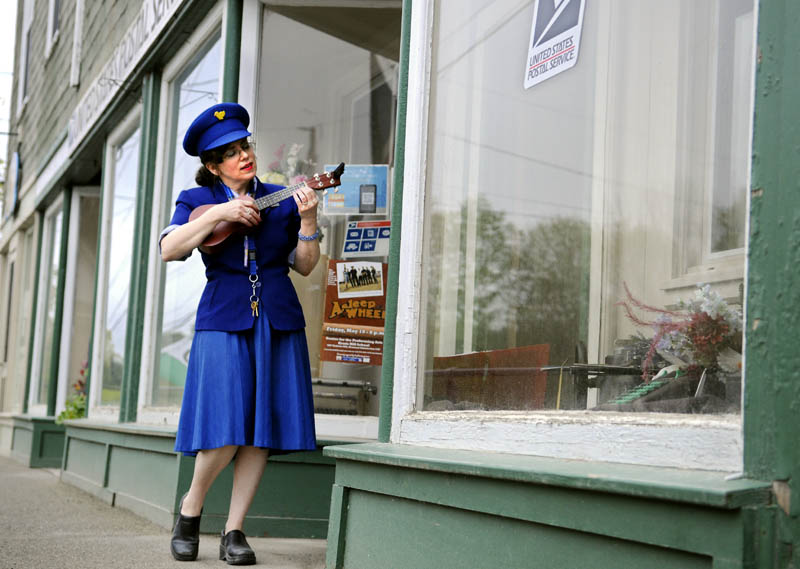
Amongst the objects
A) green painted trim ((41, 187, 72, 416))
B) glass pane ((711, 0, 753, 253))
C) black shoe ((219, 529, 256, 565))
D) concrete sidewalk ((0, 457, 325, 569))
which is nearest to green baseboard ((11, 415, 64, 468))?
green painted trim ((41, 187, 72, 416))

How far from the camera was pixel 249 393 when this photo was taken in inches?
138

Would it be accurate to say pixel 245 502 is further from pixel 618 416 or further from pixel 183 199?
pixel 618 416

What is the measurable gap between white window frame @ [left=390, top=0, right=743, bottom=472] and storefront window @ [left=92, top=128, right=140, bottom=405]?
4072mm

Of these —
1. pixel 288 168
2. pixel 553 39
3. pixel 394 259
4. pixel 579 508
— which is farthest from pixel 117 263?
pixel 579 508

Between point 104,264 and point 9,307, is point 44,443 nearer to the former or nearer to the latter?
point 104,264

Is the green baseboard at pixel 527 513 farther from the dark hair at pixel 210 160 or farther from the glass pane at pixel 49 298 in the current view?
the glass pane at pixel 49 298

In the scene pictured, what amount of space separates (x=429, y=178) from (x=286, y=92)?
86.9 inches

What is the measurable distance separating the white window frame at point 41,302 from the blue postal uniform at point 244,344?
296 inches

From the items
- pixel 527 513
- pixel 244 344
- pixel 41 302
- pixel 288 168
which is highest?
pixel 288 168

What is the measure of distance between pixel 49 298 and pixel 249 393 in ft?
26.0

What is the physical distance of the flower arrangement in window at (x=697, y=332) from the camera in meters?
2.22

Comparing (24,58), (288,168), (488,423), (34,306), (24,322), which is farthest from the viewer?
(24,58)

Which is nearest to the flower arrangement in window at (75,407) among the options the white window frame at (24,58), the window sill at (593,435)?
the window sill at (593,435)

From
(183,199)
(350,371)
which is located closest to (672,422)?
(183,199)
